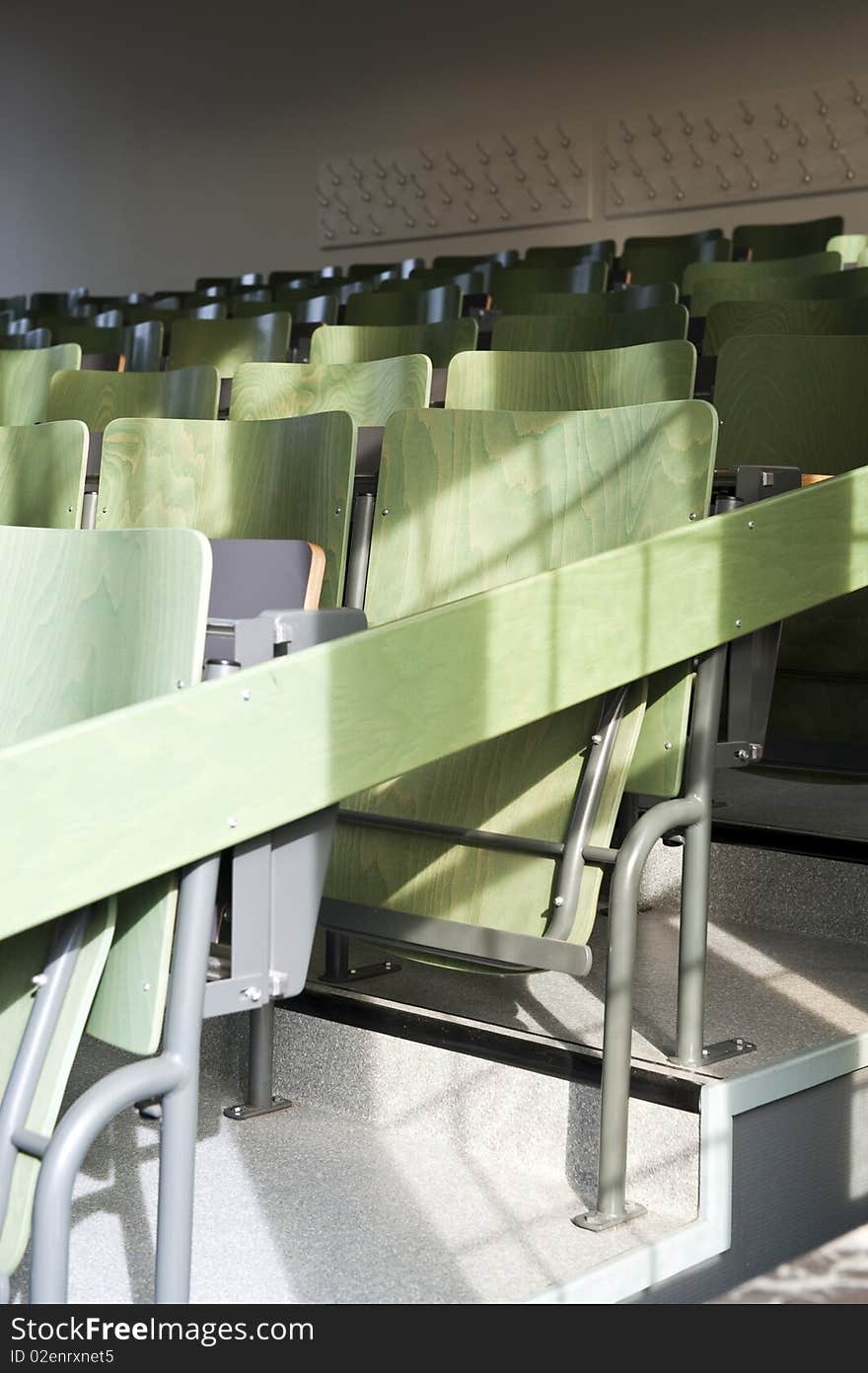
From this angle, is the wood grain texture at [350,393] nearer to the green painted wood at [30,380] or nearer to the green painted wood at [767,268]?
the green painted wood at [30,380]

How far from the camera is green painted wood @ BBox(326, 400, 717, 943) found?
133 centimetres

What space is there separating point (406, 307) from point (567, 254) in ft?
5.20

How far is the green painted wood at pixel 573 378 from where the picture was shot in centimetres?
183

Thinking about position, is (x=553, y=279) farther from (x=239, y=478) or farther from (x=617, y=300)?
(x=239, y=478)

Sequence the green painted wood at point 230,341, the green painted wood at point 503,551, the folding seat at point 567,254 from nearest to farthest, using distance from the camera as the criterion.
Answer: the green painted wood at point 503,551 < the green painted wood at point 230,341 < the folding seat at point 567,254

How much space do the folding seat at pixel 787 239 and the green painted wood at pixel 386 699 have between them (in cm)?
379

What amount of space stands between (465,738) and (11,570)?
323mm

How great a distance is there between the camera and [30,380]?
9.02 ft

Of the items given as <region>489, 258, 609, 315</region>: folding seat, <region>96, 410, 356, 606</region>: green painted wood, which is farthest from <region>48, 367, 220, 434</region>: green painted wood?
<region>489, 258, 609, 315</region>: folding seat

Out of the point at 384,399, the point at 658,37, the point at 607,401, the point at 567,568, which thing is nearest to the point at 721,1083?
the point at 567,568

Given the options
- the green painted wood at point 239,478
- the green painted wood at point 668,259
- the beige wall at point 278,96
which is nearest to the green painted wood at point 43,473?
the green painted wood at point 239,478

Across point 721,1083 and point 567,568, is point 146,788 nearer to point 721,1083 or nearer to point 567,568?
point 567,568

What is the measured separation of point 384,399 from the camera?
2.01 m

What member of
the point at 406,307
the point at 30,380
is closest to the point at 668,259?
the point at 406,307
